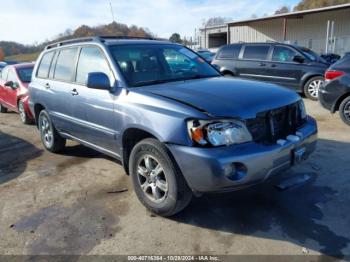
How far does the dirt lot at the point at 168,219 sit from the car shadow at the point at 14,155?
0.27 feet

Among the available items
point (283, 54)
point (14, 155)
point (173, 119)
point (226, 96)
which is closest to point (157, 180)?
point (173, 119)

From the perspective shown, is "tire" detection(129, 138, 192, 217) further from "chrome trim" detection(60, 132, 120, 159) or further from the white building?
the white building

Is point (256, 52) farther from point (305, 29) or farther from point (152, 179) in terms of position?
point (305, 29)

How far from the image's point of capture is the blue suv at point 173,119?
2982mm

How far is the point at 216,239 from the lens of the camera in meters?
3.12

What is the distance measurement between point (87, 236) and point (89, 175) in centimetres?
168

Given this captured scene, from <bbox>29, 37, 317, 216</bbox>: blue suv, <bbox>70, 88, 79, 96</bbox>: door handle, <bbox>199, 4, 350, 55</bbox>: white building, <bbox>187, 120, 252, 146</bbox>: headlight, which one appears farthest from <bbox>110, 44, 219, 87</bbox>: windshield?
<bbox>199, 4, 350, 55</bbox>: white building

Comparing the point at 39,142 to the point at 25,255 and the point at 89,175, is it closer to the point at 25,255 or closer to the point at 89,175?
the point at 89,175

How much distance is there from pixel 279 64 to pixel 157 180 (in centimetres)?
798

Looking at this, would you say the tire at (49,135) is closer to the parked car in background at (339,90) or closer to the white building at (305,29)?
the parked car in background at (339,90)

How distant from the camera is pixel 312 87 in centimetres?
981

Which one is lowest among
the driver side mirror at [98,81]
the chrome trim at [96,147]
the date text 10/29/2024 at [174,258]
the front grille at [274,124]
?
the date text 10/29/2024 at [174,258]

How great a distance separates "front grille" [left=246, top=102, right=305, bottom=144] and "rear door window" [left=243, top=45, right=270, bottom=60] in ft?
24.2

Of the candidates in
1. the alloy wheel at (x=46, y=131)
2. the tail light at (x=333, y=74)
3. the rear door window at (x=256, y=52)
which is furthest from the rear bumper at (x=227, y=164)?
the rear door window at (x=256, y=52)
